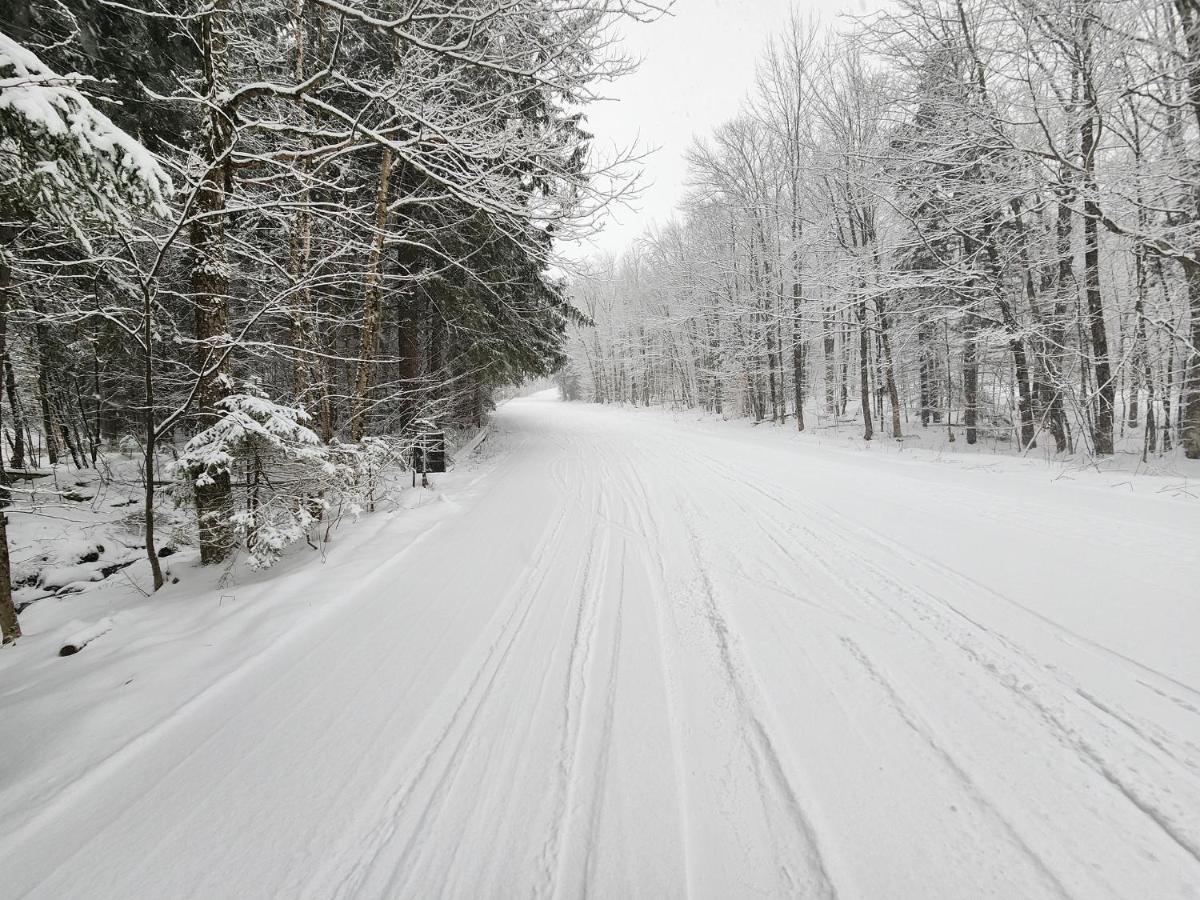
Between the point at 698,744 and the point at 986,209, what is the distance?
9.45m

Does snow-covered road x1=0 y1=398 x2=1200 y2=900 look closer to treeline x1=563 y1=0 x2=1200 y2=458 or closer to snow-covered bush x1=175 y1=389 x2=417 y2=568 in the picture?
snow-covered bush x1=175 y1=389 x2=417 y2=568

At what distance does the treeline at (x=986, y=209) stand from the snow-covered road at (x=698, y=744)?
4193mm

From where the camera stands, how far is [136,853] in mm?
1470

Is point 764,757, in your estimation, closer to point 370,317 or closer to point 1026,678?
point 1026,678

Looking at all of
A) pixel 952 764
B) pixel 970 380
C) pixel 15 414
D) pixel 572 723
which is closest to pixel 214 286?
pixel 572 723

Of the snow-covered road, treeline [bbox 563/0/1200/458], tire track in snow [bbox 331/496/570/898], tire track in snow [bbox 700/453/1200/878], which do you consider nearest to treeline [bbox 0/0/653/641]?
the snow-covered road

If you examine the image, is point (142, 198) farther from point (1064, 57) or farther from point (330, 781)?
point (1064, 57)

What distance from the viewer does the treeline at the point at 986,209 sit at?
19.4 feet

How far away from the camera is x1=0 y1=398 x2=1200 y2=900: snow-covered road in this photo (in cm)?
136

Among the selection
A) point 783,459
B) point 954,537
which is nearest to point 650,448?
point 783,459

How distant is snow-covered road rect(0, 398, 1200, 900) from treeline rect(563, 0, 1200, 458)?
419cm

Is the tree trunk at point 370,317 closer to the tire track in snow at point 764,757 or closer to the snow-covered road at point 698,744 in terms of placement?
the snow-covered road at point 698,744

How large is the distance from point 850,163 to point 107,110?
48.6 feet

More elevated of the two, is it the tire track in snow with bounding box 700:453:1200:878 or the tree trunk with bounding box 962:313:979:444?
the tree trunk with bounding box 962:313:979:444
